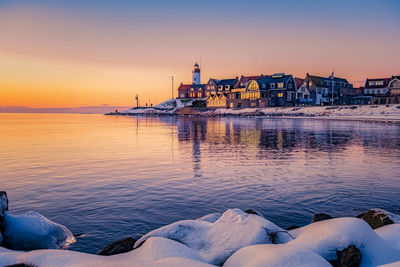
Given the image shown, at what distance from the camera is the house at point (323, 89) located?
9138 cm

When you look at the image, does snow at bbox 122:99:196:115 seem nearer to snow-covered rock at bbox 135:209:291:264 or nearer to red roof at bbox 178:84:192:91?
red roof at bbox 178:84:192:91

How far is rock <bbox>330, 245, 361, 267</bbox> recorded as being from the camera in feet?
13.3

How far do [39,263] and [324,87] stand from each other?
9966 cm

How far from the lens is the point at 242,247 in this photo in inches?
181

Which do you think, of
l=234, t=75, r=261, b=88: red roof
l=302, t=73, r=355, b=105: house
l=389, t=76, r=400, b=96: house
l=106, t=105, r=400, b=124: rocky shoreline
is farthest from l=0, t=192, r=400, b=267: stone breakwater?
l=234, t=75, r=261, b=88: red roof

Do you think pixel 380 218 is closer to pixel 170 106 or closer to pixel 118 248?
pixel 118 248

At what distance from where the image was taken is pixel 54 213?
777 cm

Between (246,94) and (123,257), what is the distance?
93.9m

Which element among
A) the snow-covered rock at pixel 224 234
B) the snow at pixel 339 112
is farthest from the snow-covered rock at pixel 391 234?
the snow at pixel 339 112

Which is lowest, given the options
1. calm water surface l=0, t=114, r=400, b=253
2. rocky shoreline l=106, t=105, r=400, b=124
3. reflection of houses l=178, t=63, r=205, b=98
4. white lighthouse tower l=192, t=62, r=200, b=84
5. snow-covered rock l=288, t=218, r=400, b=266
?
calm water surface l=0, t=114, r=400, b=253

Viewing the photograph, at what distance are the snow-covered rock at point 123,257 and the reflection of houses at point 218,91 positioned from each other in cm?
10039

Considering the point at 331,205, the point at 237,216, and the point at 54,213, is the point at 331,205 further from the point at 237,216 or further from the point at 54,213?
the point at 54,213

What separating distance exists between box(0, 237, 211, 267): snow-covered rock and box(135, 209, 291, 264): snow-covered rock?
56 centimetres

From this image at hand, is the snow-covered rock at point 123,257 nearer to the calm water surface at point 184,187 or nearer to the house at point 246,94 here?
the calm water surface at point 184,187
